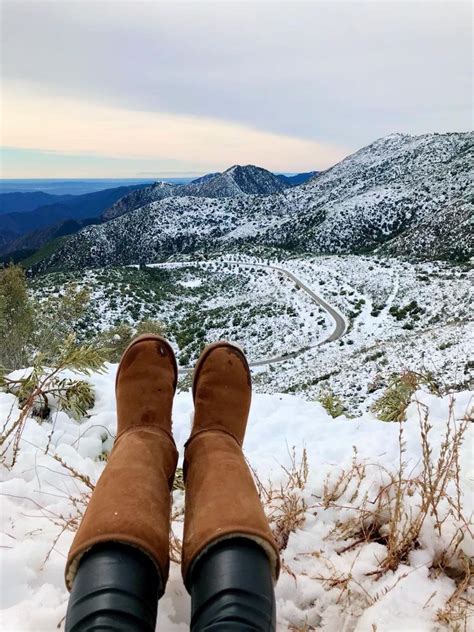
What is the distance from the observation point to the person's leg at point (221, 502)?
4.24ft

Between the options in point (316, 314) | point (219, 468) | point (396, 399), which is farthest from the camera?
point (316, 314)

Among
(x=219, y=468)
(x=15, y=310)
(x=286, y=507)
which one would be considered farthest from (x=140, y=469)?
(x=15, y=310)

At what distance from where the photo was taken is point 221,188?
114250 millimetres

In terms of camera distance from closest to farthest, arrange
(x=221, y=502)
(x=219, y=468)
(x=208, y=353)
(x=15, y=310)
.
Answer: (x=221, y=502) < (x=219, y=468) < (x=208, y=353) < (x=15, y=310)

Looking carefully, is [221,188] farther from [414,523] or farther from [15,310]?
[414,523]

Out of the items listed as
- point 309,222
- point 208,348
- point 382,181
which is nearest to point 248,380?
point 208,348

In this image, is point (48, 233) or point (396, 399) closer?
point (396, 399)

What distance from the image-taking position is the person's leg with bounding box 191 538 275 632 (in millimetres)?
1172

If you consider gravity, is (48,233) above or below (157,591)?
above

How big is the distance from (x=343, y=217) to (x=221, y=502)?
57170mm

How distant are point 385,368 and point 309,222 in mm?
48369

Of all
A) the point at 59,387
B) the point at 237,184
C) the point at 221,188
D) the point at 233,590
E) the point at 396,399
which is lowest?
the point at 233,590

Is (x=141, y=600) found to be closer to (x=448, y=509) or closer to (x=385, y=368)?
(x=448, y=509)

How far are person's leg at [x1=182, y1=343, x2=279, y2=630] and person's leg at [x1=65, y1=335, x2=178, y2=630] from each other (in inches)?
3.5
